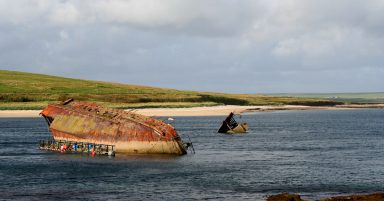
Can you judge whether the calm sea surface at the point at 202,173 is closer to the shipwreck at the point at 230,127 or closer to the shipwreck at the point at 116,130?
the shipwreck at the point at 116,130

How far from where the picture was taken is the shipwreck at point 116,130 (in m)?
66.2

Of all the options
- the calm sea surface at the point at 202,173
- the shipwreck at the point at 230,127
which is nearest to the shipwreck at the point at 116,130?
the calm sea surface at the point at 202,173

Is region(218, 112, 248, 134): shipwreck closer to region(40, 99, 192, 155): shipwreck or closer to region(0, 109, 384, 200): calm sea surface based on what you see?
region(0, 109, 384, 200): calm sea surface

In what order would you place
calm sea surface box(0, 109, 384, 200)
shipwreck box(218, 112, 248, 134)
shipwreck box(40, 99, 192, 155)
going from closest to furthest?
calm sea surface box(0, 109, 384, 200), shipwreck box(40, 99, 192, 155), shipwreck box(218, 112, 248, 134)

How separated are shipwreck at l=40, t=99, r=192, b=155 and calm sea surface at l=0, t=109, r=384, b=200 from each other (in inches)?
62.9

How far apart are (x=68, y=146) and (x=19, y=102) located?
105577 millimetres

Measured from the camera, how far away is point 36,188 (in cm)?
4781

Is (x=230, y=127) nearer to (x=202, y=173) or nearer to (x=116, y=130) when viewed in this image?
(x=116, y=130)

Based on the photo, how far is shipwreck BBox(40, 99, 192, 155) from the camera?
66.2m

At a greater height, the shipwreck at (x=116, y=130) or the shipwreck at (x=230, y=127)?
the shipwreck at (x=116, y=130)

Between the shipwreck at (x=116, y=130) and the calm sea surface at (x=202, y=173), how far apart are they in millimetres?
1599

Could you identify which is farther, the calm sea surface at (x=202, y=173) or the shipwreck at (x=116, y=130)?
the shipwreck at (x=116, y=130)

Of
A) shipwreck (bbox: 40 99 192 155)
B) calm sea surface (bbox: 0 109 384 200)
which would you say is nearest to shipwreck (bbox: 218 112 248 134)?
calm sea surface (bbox: 0 109 384 200)

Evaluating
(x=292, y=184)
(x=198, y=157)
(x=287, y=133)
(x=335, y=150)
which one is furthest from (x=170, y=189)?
(x=287, y=133)
